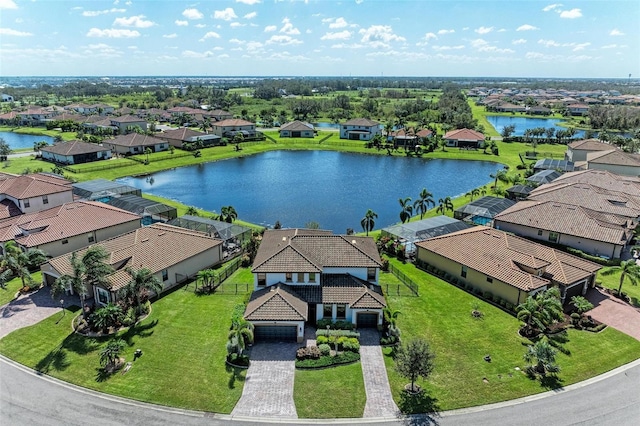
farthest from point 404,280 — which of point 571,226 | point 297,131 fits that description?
point 297,131

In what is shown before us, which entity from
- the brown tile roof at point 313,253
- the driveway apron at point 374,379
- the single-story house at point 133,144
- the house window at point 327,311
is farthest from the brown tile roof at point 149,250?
the single-story house at point 133,144

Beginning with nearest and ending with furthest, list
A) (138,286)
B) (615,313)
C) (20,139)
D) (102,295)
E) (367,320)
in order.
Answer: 1. (138,286)
2. (367,320)
3. (615,313)
4. (102,295)
5. (20,139)

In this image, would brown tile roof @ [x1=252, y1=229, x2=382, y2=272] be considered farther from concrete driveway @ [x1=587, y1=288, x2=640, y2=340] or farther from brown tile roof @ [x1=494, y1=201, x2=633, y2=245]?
brown tile roof @ [x1=494, y1=201, x2=633, y2=245]

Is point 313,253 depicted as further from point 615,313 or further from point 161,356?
point 615,313

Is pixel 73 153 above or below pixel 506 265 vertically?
above

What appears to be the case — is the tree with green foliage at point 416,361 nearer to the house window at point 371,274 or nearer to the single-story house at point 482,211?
the house window at point 371,274

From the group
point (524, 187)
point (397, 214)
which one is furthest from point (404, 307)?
point (524, 187)

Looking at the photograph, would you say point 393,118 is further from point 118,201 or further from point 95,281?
point 95,281
